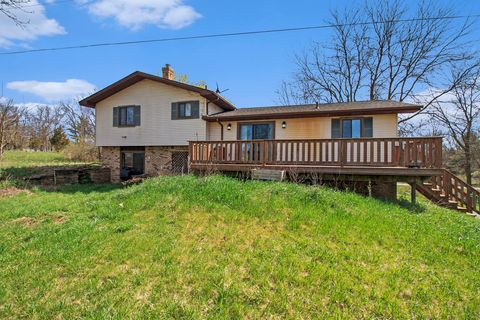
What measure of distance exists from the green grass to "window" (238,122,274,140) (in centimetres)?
586

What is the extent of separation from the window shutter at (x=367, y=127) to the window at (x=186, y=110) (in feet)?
24.2

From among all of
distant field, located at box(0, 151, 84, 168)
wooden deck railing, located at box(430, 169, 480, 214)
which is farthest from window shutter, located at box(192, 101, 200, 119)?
distant field, located at box(0, 151, 84, 168)

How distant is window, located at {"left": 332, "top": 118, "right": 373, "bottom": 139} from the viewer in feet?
33.2

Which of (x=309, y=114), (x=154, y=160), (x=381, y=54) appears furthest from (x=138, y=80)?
(x=381, y=54)

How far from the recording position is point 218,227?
15.7 ft

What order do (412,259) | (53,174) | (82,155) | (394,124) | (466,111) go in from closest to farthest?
(412,259) → (394,124) → (53,174) → (466,111) → (82,155)

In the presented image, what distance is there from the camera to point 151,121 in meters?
13.4

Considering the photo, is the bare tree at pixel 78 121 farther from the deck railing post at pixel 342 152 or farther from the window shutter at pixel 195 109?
the deck railing post at pixel 342 152

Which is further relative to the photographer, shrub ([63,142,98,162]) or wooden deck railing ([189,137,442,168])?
shrub ([63,142,98,162])

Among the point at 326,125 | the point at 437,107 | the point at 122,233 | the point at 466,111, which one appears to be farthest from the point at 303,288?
the point at 466,111

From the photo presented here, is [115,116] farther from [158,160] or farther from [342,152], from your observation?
[342,152]

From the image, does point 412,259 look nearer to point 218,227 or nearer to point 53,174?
point 218,227

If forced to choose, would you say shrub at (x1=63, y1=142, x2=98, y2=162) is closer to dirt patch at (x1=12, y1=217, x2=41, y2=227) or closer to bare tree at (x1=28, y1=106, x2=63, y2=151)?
dirt patch at (x1=12, y1=217, x2=41, y2=227)

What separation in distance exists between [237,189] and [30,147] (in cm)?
4608
